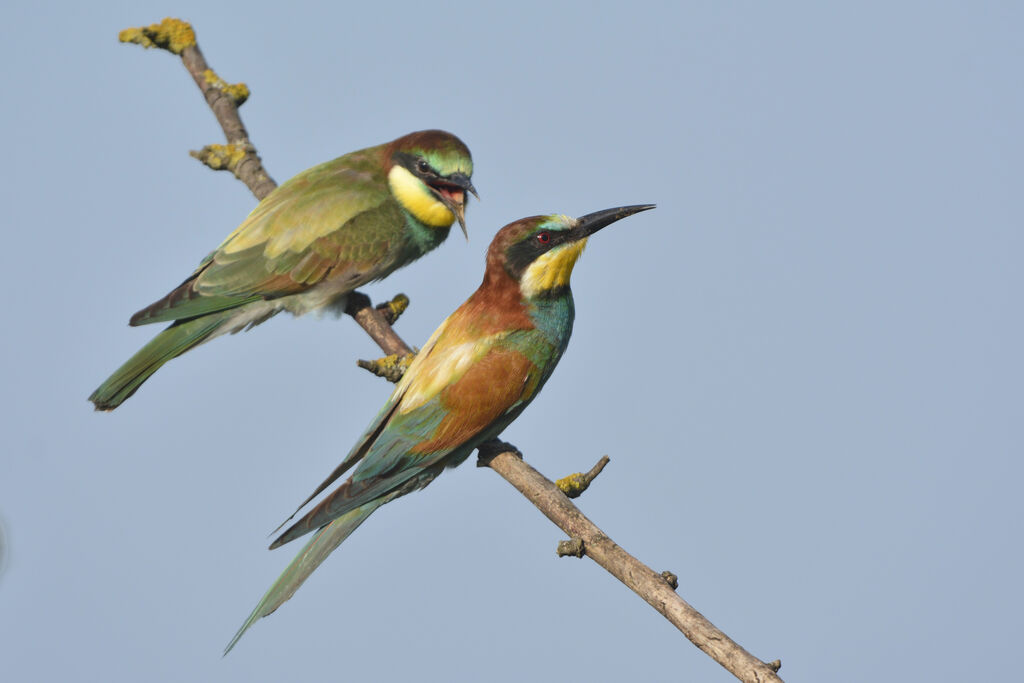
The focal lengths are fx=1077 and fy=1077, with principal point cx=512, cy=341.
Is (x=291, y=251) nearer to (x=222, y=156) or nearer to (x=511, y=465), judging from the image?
(x=222, y=156)

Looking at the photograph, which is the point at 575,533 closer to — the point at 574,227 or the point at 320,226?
the point at 574,227

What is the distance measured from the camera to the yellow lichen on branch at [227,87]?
5.18 m

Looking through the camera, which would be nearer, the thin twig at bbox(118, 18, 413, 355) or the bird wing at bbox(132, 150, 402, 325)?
the bird wing at bbox(132, 150, 402, 325)

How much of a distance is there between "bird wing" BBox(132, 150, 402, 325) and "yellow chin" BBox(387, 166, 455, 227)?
0.49ft

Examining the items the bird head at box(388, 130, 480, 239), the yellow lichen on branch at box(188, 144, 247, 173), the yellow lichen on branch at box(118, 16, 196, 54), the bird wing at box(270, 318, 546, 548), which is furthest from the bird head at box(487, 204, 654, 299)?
the yellow lichen on branch at box(118, 16, 196, 54)

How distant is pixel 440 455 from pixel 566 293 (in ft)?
2.62

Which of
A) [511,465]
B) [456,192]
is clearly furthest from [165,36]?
[511,465]

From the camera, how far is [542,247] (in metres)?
3.99

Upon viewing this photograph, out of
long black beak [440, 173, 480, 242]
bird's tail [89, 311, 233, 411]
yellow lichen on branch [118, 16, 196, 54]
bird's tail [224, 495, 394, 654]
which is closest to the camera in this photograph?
bird's tail [224, 495, 394, 654]

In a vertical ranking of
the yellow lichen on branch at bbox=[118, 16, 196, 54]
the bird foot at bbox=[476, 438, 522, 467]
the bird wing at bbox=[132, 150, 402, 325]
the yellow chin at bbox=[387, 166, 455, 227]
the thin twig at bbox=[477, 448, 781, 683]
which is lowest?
the thin twig at bbox=[477, 448, 781, 683]

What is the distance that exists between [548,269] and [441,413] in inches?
26.4

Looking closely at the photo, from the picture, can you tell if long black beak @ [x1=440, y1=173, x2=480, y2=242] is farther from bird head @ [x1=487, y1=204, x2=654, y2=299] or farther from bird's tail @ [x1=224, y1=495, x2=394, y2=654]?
bird's tail @ [x1=224, y1=495, x2=394, y2=654]

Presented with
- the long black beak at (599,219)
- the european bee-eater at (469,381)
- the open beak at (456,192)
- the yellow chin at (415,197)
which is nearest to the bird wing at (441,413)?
the european bee-eater at (469,381)

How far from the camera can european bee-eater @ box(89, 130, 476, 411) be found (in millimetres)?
4812
